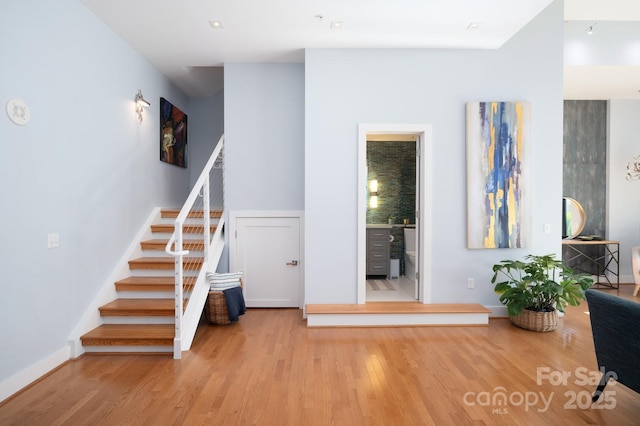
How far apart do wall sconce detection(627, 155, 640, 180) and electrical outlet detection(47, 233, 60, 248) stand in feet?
27.5

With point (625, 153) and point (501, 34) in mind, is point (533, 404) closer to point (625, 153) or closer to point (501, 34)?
point (501, 34)

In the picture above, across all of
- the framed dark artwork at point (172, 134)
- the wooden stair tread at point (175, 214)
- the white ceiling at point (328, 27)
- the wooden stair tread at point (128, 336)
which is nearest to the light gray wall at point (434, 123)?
the white ceiling at point (328, 27)

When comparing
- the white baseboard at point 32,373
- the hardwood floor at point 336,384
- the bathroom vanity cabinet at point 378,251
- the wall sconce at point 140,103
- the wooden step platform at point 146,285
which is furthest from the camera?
the bathroom vanity cabinet at point 378,251

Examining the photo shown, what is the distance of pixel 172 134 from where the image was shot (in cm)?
550

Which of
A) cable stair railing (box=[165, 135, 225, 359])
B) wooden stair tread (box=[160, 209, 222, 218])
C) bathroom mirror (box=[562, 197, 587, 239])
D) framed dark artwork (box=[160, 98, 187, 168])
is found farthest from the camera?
bathroom mirror (box=[562, 197, 587, 239])

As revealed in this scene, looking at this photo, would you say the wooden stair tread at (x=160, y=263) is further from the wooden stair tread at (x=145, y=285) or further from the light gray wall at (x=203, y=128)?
the light gray wall at (x=203, y=128)

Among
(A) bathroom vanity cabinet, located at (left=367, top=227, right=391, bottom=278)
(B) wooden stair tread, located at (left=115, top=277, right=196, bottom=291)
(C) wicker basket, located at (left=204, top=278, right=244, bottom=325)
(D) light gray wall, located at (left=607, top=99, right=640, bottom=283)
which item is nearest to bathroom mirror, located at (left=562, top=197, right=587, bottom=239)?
(D) light gray wall, located at (left=607, top=99, right=640, bottom=283)

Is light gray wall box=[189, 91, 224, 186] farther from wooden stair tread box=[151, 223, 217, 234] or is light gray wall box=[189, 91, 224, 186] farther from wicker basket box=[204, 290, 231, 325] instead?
wicker basket box=[204, 290, 231, 325]

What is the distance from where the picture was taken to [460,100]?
14.3ft

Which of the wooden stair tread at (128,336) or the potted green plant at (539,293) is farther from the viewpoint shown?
the potted green plant at (539,293)

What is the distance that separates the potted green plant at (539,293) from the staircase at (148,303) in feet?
12.0

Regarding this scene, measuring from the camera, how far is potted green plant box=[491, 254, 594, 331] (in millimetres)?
3895

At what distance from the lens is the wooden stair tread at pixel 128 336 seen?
129 inches

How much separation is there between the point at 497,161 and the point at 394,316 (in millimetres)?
2258
